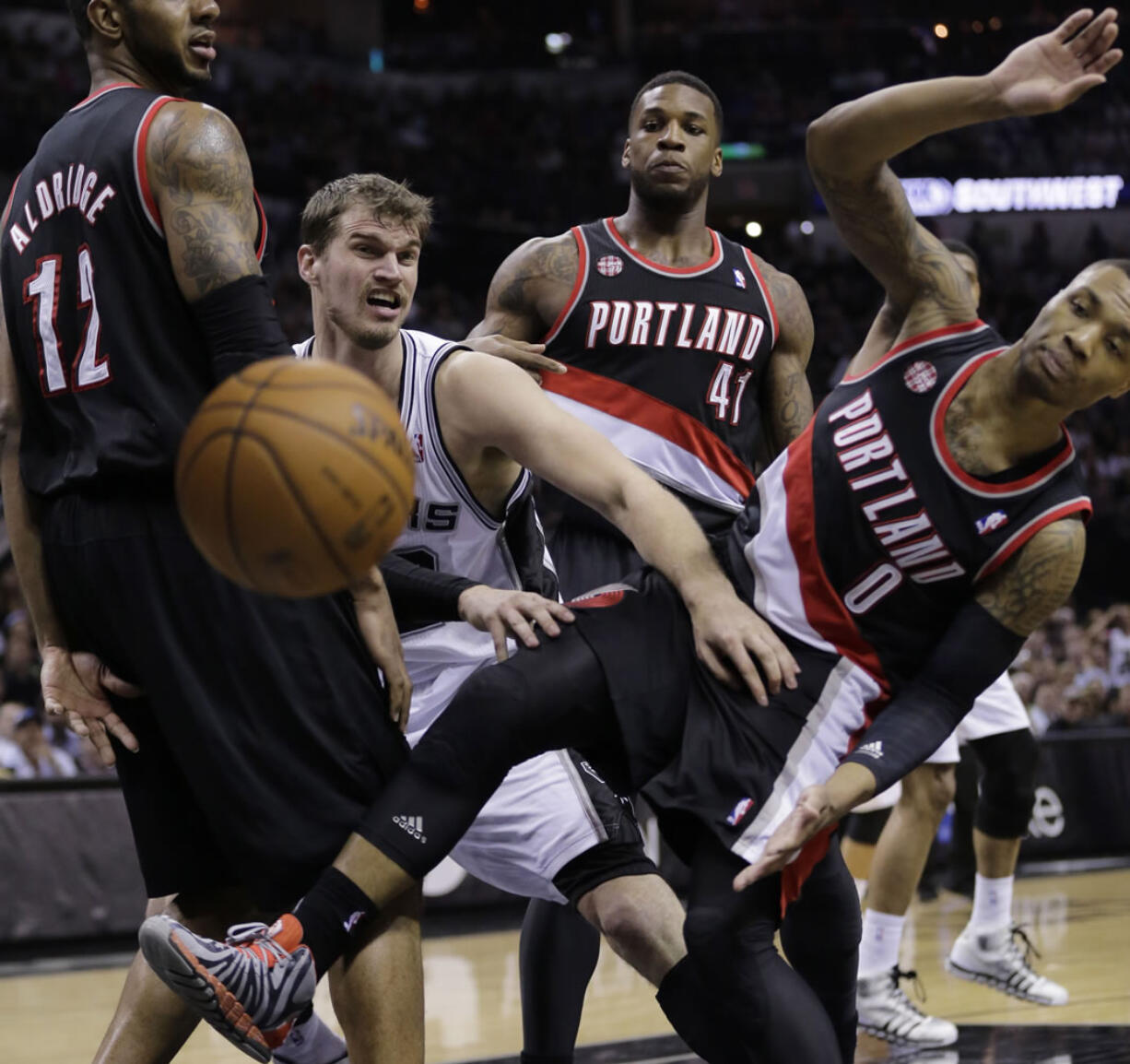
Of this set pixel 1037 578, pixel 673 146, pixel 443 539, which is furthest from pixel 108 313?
pixel 673 146

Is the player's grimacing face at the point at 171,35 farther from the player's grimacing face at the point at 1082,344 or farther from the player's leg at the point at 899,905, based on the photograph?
the player's leg at the point at 899,905

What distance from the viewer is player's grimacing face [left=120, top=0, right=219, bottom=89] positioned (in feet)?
10.2

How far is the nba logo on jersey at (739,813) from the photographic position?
327 cm

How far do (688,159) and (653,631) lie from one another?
2018 millimetres

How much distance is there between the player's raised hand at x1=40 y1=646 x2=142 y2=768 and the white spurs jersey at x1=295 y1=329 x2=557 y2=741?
0.87 m

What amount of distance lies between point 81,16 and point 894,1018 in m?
4.09

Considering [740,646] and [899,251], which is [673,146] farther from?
[740,646]

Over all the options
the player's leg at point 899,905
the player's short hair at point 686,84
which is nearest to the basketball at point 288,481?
the player's short hair at point 686,84

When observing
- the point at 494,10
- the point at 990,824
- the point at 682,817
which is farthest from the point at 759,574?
the point at 494,10

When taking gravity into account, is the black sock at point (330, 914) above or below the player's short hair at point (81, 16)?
below

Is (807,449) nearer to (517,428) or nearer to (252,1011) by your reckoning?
(517,428)

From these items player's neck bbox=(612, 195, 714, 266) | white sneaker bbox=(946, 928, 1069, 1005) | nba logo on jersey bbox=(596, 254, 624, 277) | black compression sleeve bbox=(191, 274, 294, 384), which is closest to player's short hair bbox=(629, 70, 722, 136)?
player's neck bbox=(612, 195, 714, 266)

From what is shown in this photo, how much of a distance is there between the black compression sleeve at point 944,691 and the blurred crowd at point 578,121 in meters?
13.9

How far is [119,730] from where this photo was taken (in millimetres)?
3160
